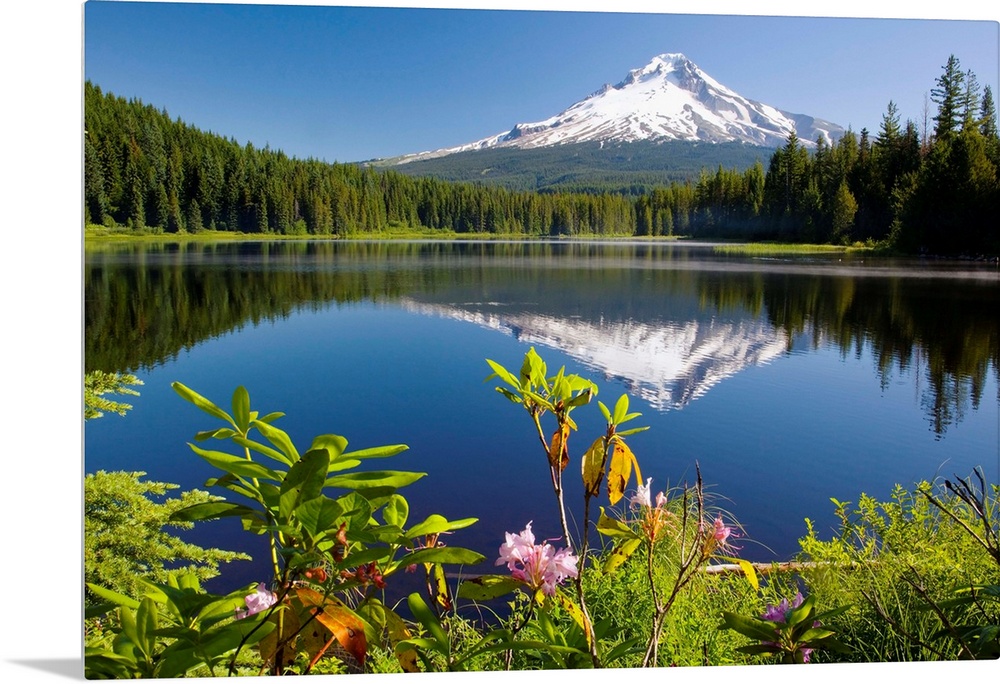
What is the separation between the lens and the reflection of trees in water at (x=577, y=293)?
2.92 metres

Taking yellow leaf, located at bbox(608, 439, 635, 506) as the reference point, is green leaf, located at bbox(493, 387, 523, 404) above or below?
above

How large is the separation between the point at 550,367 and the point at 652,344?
418mm

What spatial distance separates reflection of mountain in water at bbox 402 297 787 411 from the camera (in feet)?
9.91

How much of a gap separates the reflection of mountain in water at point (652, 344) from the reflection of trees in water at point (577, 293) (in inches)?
2.5

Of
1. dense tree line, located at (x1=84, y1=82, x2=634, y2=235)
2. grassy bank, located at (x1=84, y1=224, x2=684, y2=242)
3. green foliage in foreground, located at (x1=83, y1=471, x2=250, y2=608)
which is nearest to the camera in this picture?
green foliage in foreground, located at (x1=83, y1=471, x2=250, y2=608)

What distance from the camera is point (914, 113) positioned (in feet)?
10.3

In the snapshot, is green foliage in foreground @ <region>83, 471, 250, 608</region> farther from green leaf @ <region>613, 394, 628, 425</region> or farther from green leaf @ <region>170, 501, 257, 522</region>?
green leaf @ <region>613, 394, 628, 425</region>

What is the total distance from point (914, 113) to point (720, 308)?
3.32ft

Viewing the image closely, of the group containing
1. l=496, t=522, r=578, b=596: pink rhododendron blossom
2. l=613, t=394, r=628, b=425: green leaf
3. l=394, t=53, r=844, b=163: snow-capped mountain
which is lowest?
l=496, t=522, r=578, b=596: pink rhododendron blossom

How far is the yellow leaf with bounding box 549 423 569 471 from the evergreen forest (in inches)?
67.3

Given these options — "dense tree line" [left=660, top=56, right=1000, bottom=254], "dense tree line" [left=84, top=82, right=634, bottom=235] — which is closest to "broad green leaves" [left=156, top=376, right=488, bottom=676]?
"dense tree line" [left=84, top=82, right=634, bottom=235]

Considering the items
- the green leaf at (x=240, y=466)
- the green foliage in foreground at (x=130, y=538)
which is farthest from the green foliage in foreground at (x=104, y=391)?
the green leaf at (x=240, y=466)

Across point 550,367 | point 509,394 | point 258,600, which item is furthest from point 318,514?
point 550,367

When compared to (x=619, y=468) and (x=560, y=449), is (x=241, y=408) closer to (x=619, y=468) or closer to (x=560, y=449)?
(x=560, y=449)
